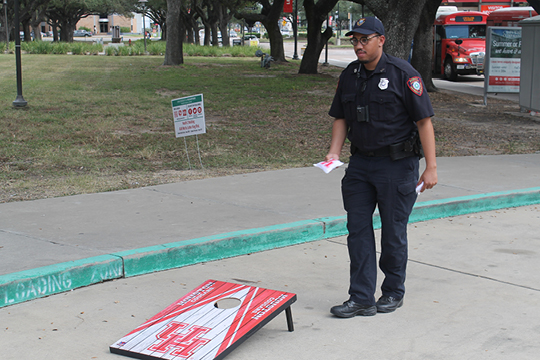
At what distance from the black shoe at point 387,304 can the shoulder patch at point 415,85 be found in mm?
1379

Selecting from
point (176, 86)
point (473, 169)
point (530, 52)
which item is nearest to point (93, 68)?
point (176, 86)

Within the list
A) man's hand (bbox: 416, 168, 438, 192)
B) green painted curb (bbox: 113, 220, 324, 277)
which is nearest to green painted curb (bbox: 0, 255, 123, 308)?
green painted curb (bbox: 113, 220, 324, 277)

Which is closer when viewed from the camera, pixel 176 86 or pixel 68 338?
pixel 68 338

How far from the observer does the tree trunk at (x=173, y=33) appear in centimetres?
2847

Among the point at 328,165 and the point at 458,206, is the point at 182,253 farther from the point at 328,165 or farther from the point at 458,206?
the point at 458,206

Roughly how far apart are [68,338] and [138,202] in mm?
3075

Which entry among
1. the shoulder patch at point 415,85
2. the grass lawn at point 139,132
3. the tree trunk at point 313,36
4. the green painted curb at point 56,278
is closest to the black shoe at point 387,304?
the shoulder patch at point 415,85

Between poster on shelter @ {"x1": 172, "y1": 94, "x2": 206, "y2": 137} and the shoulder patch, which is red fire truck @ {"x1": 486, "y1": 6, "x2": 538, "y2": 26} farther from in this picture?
the shoulder patch

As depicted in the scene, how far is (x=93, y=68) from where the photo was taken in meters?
29.1

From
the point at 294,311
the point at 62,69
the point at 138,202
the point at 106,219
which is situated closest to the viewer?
the point at 294,311

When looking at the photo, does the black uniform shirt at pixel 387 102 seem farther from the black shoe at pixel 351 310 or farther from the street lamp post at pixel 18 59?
the street lamp post at pixel 18 59

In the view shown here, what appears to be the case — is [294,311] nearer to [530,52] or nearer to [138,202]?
[138,202]

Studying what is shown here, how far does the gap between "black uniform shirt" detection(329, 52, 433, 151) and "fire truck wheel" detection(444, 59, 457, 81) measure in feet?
77.4

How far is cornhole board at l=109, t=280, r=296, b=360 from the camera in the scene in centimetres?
342
